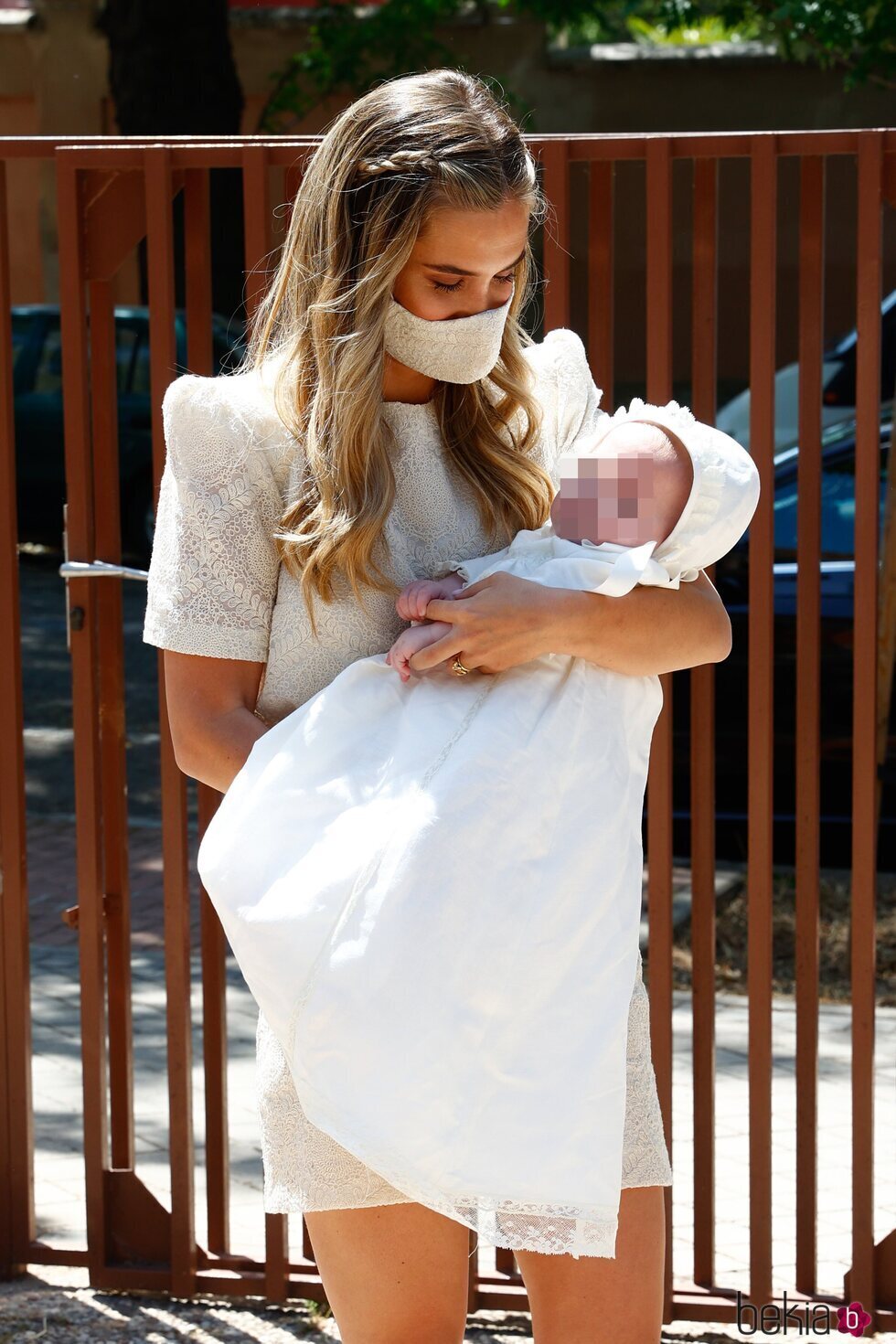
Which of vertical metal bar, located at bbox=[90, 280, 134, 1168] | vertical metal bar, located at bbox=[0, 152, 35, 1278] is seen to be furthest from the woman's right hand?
vertical metal bar, located at bbox=[0, 152, 35, 1278]

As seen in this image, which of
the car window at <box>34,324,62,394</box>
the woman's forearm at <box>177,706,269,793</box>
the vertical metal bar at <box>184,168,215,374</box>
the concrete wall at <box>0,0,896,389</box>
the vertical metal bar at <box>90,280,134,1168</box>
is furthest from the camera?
the concrete wall at <box>0,0,896,389</box>

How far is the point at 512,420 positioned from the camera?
2250 mm

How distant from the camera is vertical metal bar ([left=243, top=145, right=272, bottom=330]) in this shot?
9.45ft

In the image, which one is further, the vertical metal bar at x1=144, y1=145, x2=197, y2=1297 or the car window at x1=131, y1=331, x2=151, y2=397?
the car window at x1=131, y1=331, x2=151, y2=397

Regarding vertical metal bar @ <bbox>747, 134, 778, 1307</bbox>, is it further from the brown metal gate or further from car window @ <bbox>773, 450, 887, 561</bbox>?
car window @ <bbox>773, 450, 887, 561</bbox>

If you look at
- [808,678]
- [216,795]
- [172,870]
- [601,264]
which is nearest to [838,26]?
[601,264]

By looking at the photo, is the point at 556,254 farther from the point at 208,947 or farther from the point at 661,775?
the point at 208,947

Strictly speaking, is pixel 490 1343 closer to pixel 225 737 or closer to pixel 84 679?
pixel 84 679

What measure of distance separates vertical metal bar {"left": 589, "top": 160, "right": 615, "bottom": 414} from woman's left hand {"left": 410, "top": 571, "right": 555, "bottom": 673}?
107 cm

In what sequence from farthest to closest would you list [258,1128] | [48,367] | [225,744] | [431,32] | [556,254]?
1. [431,32]
2. [48,367]
3. [258,1128]
4. [556,254]
5. [225,744]

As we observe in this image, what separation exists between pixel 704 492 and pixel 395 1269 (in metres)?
0.99

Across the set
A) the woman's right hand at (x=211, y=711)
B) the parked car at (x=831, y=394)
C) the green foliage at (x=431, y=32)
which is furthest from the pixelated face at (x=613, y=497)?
the green foliage at (x=431, y=32)

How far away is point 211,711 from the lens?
2033 millimetres

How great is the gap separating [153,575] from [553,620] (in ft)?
1.72
